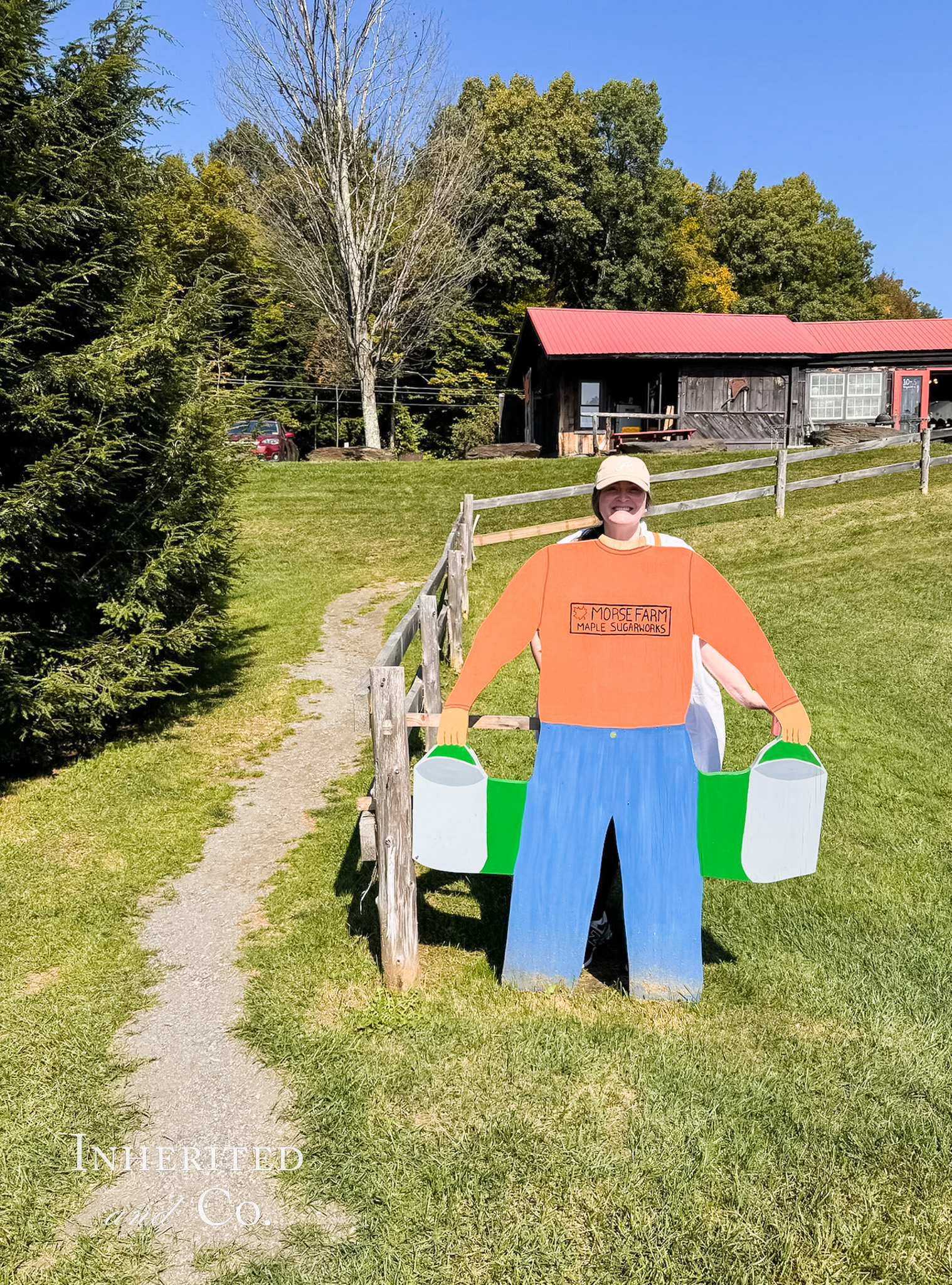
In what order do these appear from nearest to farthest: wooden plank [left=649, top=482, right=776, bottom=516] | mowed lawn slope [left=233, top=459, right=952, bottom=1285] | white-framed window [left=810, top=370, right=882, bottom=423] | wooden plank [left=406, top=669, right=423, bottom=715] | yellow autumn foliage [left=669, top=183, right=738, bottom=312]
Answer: mowed lawn slope [left=233, top=459, right=952, bottom=1285] < wooden plank [left=406, top=669, right=423, bottom=715] < wooden plank [left=649, top=482, right=776, bottom=516] < white-framed window [left=810, top=370, right=882, bottom=423] < yellow autumn foliage [left=669, top=183, right=738, bottom=312]

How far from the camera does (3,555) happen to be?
6484 millimetres

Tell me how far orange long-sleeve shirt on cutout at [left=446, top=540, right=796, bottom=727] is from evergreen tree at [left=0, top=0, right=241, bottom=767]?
424 cm

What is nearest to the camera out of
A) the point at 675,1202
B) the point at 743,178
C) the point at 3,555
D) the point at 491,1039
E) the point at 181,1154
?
the point at 675,1202

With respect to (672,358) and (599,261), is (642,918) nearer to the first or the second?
(672,358)

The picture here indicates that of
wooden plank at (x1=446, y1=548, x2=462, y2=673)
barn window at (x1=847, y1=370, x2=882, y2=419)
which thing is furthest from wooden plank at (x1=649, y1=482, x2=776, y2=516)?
barn window at (x1=847, y1=370, x2=882, y2=419)

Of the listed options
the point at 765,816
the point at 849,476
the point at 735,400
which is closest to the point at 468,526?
the point at 849,476

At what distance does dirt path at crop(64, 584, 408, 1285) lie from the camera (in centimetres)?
318

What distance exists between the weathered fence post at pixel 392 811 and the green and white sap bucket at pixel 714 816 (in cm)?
11

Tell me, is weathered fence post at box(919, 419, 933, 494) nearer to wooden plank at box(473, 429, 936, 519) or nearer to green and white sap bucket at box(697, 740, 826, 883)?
wooden plank at box(473, 429, 936, 519)

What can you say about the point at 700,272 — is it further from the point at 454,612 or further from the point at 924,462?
the point at 454,612

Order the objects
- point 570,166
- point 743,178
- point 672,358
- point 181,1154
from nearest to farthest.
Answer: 1. point 181,1154
2. point 672,358
3. point 570,166
4. point 743,178

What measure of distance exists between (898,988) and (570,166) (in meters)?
41.6

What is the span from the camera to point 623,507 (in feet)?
13.0

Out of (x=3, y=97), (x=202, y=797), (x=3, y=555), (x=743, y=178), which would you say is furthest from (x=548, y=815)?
(x=743, y=178)
